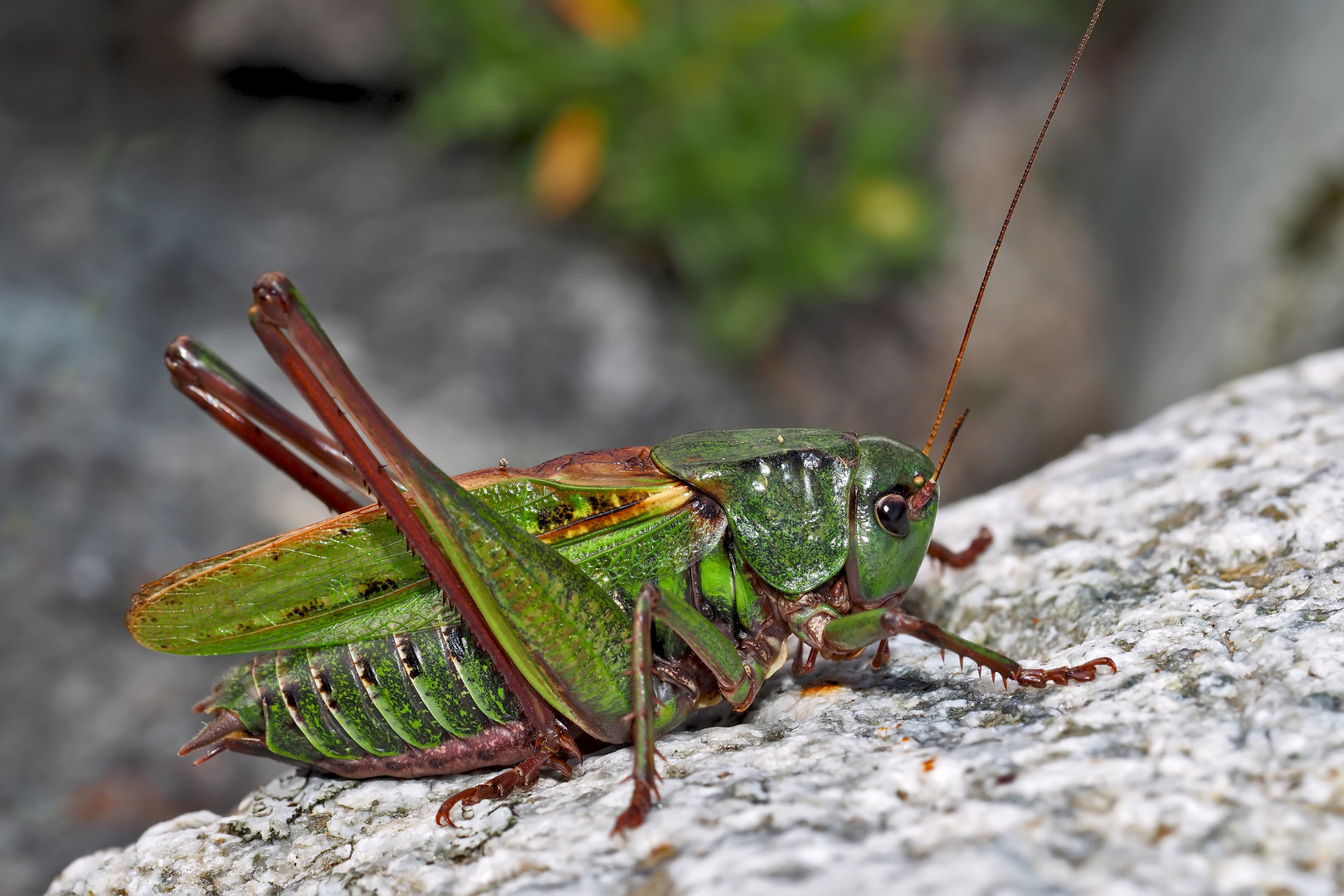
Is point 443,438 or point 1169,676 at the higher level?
point 443,438

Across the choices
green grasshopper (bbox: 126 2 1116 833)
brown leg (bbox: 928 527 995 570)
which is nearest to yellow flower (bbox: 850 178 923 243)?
brown leg (bbox: 928 527 995 570)

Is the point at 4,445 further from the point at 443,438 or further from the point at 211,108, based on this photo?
the point at 211,108

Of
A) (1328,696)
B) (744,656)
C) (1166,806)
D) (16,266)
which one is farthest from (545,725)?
(16,266)

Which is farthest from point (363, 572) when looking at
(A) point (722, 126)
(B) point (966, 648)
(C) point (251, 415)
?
(A) point (722, 126)

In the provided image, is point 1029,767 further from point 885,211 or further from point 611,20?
point 611,20

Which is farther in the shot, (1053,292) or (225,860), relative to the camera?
(1053,292)

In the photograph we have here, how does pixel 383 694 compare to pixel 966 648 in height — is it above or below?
above

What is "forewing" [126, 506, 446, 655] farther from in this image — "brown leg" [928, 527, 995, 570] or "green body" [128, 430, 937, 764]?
"brown leg" [928, 527, 995, 570]
